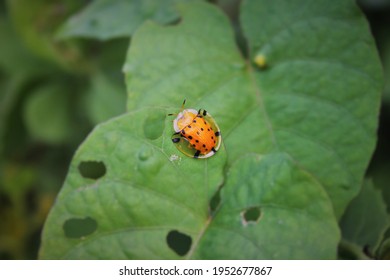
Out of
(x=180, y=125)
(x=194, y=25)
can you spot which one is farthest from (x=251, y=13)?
(x=180, y=125)

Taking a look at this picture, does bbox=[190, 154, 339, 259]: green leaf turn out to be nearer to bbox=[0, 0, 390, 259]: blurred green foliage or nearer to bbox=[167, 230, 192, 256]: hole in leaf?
bbox=[167, 230, 192, 256]: hole in leaf

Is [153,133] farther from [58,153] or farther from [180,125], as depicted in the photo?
[58,153]

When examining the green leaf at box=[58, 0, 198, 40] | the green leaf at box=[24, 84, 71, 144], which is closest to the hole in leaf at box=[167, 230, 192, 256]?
the green leaf at box=[58, 0, 198, 40]

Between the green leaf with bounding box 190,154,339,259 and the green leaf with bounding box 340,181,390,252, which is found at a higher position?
the green leaf with bounding box 190,154,339,259

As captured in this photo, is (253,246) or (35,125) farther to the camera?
(35,125)

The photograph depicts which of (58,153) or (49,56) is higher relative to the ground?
(49,56)
